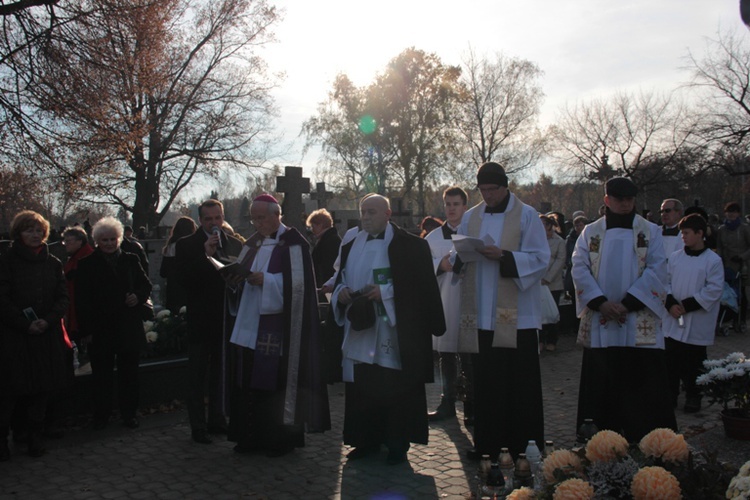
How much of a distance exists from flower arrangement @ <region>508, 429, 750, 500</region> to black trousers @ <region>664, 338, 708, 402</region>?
414 cm

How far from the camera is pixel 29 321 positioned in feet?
A: 19.7

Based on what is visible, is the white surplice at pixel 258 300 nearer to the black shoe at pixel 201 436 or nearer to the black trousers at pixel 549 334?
the black shoe at pixel 201 436

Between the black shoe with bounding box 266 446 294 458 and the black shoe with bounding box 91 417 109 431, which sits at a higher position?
the black shoe with bounding box 91 417 109 431

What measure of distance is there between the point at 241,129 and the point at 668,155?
2445 centimetres

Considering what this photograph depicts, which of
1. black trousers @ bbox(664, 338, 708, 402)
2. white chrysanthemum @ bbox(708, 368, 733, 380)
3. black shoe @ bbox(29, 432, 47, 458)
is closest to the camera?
white chrysanthemum @ bbox(708, 368, 733, 380)

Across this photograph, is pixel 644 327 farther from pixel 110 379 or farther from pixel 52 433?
pixel 52 433

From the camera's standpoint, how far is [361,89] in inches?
1709

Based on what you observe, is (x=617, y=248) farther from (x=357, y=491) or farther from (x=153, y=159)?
(x=153, y=159)

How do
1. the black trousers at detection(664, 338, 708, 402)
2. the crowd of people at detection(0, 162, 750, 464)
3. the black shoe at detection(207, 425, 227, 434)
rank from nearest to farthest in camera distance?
1. the crowd of people at detection(0, 162, 750, 464)
2. the black shoe at detection(207, 425, 227, 434)
3. the black trousers at detection(664, 338, 708, 402)

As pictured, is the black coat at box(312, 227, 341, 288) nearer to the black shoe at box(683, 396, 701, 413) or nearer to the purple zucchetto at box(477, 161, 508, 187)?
the purple zucchetto at box(477, 161, 508, 187)

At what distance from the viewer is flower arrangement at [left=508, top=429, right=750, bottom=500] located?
2701mm

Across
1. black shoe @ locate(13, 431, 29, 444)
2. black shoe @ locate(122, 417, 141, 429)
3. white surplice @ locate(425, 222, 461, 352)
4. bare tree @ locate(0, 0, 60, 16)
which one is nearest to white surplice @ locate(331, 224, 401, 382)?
white surplice @ locate(425, 222, 461, 352)

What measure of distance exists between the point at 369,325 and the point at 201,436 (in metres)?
2.02

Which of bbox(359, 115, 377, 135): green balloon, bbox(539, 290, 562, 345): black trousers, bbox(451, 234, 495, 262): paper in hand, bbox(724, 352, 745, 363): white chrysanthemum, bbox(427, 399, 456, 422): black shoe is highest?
bbox(359, 115, 377, 135): green balloon
